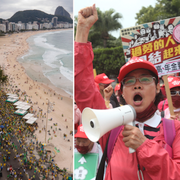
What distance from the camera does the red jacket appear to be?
0.73m

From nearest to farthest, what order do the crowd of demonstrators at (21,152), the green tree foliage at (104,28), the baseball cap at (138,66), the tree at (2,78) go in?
the baseball cap at (138,66) < the crowd of demonstrators at (21,152) < the tree at (2,78) < the green tree foliage at (104,28)

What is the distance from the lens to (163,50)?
178 cm

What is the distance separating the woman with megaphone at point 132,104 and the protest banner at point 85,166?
0.83m

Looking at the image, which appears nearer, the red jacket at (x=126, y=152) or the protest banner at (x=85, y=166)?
the red jacket at (x=126, y=152)

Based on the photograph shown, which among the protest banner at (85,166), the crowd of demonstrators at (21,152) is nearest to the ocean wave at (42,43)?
the crowd of demonstrators at (21,152)

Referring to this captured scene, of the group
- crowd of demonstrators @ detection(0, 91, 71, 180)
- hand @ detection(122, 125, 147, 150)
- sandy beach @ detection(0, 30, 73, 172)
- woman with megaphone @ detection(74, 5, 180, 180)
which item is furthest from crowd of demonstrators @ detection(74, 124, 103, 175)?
hand @ detection(122, 125, 147, 150)

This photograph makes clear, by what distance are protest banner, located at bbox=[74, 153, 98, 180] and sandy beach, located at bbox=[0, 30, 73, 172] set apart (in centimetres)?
31

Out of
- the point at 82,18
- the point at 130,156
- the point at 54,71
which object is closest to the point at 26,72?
the point at 54,71

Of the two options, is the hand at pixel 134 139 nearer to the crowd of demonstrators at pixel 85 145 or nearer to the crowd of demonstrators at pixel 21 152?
the crowd of demonstrators at pixel 85 145

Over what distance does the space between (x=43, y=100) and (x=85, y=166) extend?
105cm

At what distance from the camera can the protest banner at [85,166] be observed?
70.3 inches

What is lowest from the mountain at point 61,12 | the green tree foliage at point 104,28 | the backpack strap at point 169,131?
the backpack strap at point 169,131

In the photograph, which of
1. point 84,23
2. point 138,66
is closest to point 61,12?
point 84,23

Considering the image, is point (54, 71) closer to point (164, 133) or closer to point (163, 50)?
point (163, 50)
